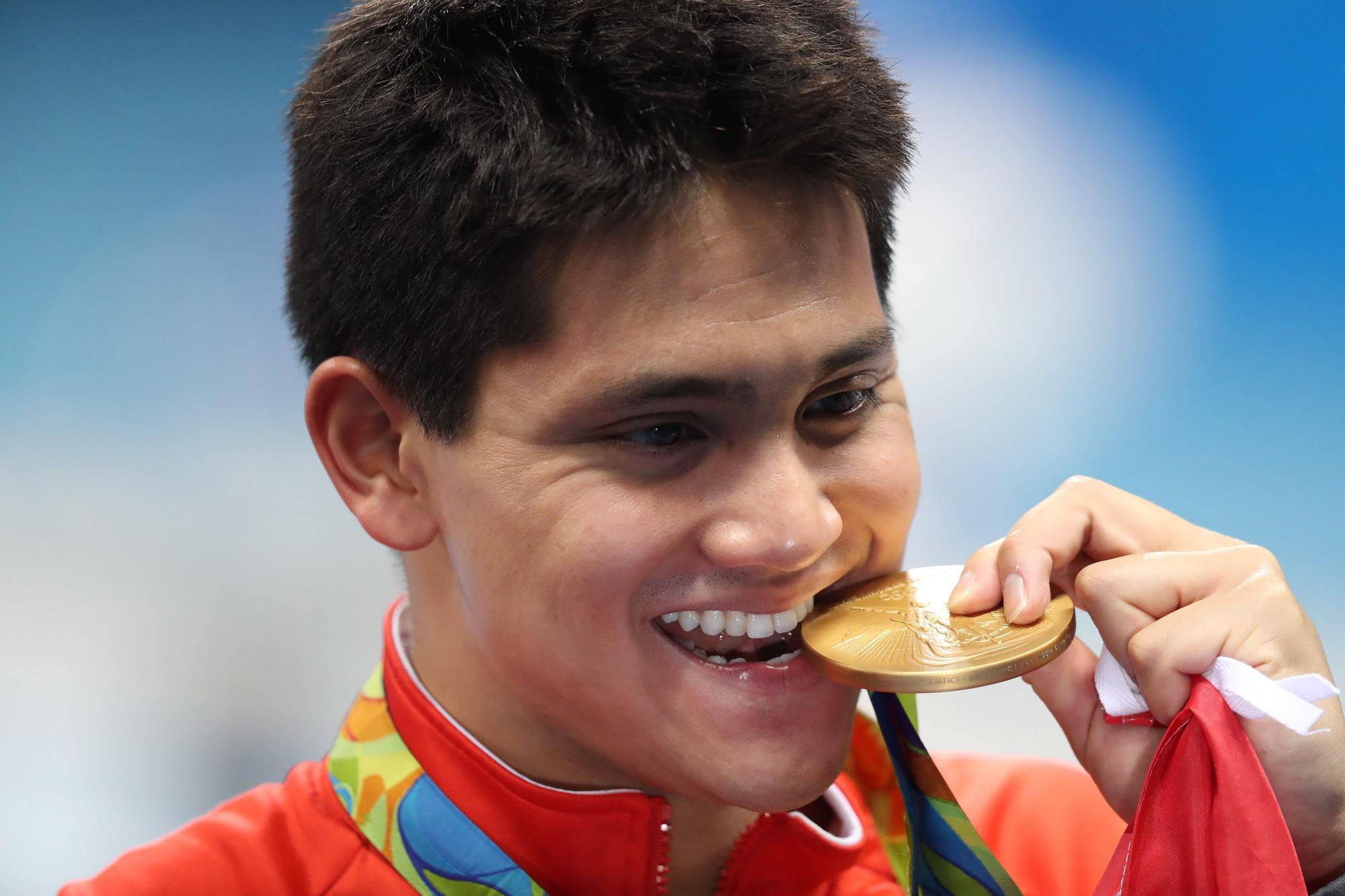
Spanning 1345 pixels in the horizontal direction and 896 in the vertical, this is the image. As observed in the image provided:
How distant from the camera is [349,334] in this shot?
1.83m

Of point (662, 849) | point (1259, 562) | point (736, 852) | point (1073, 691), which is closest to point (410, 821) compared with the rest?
point (662, 849)

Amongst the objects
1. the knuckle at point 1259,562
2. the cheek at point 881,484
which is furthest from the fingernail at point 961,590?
the knuckle at point 1259,562

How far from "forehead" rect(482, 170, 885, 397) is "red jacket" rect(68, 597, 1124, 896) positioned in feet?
1.99

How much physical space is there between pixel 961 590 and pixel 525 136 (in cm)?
79

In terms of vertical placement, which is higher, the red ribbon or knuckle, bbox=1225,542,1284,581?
knuckle, bbox=1225,542,1284,581

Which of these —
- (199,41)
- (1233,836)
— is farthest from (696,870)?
(199,41)

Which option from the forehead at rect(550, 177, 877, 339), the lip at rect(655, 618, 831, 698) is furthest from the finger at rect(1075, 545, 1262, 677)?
the forehead at rect(550, 177, 877, 339)

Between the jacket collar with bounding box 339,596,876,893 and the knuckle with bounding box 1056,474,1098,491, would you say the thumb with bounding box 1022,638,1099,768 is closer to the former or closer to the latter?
the knuckle with bounding box 1056,474,1098,491

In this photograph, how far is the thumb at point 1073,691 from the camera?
183 centimetres

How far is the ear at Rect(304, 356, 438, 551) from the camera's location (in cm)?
180

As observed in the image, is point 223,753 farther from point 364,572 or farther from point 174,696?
point 364,572

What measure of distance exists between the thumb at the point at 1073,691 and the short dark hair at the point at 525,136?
2.28 ft

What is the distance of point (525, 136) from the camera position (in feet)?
5.06

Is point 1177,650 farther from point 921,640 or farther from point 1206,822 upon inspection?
point 921,640
